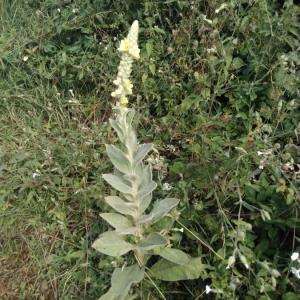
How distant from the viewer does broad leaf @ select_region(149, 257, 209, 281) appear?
1.95m

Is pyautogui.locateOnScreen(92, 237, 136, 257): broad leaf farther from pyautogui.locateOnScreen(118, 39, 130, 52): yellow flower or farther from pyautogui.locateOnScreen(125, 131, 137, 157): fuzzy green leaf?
pyautogui.locateOnScreen(118, 39, 130, 52): yellow flower

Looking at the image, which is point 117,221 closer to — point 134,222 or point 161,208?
point 134,222

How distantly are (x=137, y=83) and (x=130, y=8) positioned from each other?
0.67m

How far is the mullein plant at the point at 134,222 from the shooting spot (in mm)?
1799

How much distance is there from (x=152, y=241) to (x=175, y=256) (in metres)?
0.14

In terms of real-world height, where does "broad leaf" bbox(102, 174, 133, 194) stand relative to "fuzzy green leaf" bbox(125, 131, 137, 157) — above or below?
below

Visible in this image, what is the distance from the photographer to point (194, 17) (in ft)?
9.78

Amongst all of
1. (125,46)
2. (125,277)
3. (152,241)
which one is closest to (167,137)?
(152,241)

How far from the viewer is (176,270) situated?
2.03m

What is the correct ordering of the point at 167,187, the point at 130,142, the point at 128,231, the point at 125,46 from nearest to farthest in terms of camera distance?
the point at 125,46
the point at 130,142
the point at 128,231
the point at 167,187

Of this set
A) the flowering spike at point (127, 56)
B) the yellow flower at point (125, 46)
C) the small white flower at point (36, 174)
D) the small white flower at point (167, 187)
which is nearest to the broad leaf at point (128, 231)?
the small white flower at point (167, 187)

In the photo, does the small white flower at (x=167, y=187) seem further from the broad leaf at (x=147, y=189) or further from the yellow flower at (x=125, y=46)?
the yellow flower at (x=125, y=46)

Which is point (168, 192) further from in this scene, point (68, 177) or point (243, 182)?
point (68, 177)

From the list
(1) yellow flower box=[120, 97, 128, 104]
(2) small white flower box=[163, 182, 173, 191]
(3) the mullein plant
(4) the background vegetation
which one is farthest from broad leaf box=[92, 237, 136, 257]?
(1) yellow flower box=[120, 97, 128, 104]
